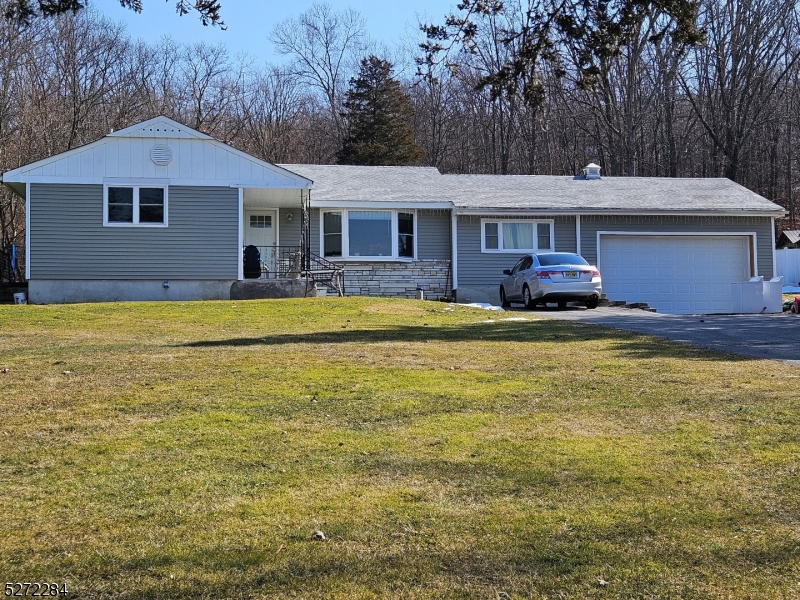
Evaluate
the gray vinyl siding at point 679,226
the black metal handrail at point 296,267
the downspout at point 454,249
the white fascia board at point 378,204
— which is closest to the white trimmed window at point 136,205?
the black metal handrail at point 296,267

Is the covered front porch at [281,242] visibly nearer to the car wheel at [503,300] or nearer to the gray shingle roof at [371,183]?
the gray shingle roof at [371,183]

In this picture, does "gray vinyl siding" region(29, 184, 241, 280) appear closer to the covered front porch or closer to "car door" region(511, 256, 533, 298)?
the covered front porch

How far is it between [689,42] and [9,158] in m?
30.6

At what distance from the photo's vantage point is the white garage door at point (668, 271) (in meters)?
25.4

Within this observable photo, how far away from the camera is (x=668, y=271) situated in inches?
1006

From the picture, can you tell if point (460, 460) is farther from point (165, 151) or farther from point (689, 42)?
point (165, 151)

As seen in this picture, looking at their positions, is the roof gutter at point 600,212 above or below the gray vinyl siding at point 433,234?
above

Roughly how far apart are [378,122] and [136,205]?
24.0 meters

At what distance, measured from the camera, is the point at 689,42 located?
9.04m

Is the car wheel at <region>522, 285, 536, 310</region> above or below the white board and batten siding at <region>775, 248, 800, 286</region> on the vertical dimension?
below

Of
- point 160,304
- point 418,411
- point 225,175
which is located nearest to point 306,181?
point 225,175

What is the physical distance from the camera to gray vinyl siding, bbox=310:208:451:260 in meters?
24.8

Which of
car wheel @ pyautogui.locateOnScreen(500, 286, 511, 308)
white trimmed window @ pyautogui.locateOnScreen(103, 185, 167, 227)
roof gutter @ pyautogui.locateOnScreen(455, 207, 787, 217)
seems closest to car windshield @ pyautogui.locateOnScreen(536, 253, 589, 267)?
car wheel @ pyautogui.locateOnScreen(500, 286, 511, 308)

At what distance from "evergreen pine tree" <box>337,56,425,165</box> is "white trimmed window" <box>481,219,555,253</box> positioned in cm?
1886
